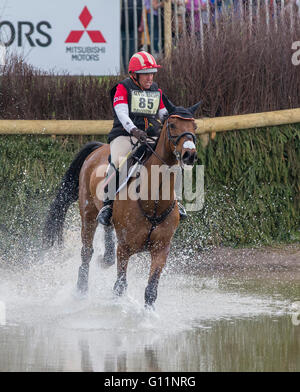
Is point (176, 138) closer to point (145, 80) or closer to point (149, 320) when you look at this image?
point (145, 80)

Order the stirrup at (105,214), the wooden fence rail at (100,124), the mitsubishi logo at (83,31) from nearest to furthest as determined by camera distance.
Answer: the stirrup at (105,214) → the wooden fence rail at (100,124) → the mitsubishi logo at (83,31)

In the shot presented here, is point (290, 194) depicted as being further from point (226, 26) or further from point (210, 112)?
point (226, 26)

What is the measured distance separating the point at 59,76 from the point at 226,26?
2.63 meters

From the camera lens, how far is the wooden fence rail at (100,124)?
482 inches

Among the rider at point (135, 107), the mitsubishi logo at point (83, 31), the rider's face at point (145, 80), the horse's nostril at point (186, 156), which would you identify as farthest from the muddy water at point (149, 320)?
the mitsubishi logo at point (83, 31)

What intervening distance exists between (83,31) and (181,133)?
744cm

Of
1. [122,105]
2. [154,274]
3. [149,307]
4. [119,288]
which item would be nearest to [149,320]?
[149,307]

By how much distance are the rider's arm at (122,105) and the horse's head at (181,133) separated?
0.69 meters

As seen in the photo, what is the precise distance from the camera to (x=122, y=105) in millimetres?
8727

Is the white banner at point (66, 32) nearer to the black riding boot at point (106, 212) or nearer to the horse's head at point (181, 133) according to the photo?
the black riding boot at point (106, 212)

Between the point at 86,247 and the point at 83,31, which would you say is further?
the point at 83,31

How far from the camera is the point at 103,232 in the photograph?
401 inches

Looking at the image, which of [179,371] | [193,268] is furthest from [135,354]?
[193,268]

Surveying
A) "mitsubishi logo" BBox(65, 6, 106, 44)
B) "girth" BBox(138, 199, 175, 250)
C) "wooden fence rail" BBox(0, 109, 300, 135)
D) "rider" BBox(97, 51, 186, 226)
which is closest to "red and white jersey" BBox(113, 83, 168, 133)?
"rider" BBox(97, 51, 186, 226)
